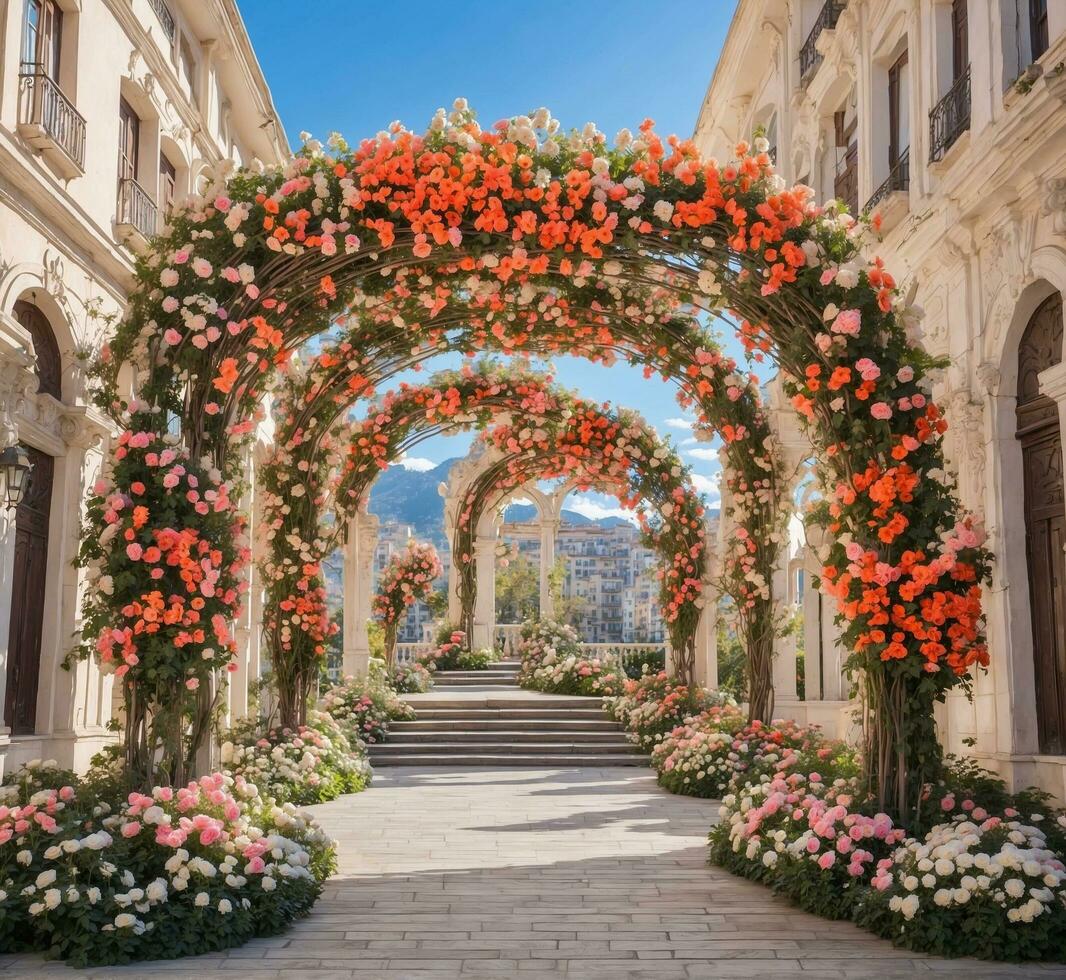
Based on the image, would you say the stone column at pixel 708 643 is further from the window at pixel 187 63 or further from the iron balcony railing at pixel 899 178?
the window at pixel 187 63

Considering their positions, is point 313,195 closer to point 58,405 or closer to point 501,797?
point 58,405

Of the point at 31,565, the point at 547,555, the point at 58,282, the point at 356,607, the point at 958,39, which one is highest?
the point at 958,39

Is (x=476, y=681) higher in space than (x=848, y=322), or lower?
lower

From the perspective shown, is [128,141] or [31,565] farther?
[128,141]

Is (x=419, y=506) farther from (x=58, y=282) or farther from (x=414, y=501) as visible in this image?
(x=58, y=282)

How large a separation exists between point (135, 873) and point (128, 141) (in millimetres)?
7249

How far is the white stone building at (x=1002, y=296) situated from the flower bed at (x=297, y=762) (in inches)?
190

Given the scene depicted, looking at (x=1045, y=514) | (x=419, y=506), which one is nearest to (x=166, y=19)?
(x=1045, y=514)

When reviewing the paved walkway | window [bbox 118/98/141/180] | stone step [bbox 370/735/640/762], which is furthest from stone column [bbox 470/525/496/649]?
the paved walkway

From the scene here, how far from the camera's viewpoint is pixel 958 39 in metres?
8.62

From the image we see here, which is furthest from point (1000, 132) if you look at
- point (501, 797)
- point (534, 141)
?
point (501, 797)

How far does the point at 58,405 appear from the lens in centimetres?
834

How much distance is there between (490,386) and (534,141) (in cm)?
672

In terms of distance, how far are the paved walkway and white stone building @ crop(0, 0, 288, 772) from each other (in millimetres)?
2252
